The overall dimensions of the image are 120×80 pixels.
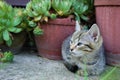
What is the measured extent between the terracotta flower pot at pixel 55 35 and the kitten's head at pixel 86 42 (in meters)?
0.50

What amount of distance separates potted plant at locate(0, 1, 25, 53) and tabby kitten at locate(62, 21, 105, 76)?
2.34 ft

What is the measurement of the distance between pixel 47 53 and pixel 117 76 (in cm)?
88

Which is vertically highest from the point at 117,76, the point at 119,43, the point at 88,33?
the point at 88,33

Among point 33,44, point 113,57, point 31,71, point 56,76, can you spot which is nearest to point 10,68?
point 31,71

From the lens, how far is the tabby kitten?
2604mm

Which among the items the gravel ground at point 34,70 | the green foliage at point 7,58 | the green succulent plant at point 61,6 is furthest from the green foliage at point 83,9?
the green foliage at point 7,58

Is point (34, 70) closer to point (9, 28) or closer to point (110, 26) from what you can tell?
point (9, 28)

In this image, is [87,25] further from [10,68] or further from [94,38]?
[10,68]

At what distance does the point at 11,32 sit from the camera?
130 inches

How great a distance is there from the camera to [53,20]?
314 cm

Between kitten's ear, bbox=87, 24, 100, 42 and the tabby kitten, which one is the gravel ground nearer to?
the tabby kitten

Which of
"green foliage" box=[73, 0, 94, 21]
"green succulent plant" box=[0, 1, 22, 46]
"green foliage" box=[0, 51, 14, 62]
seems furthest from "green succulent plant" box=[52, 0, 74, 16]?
"green foliage" box=[0, 51, 14, 62]

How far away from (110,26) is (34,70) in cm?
91

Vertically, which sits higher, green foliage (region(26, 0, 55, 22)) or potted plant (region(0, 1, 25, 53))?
green foliage (region(26, 0, 55, 22))
